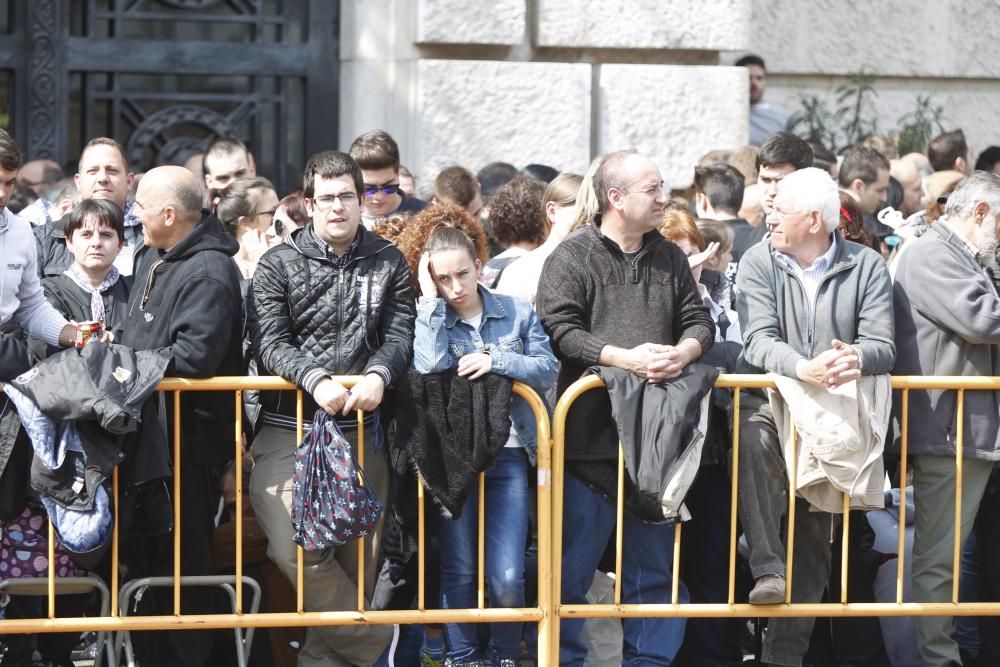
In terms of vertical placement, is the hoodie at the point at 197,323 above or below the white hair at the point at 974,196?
below

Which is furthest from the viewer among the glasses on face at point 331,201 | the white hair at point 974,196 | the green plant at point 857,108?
the green plant at point 857,108

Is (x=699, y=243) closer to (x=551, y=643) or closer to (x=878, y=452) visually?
(x=878, y=452)

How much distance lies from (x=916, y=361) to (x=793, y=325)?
19.0 inches

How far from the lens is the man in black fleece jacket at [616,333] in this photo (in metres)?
5.50

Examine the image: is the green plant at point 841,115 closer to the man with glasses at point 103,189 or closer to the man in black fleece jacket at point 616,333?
the man in black fleece jacket at point 616,333

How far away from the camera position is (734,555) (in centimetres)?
549

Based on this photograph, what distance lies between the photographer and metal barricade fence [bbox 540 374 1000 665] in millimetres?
5406

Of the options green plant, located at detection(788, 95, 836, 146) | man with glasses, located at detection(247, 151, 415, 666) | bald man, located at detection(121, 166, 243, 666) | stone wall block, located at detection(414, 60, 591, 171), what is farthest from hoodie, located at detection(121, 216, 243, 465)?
green plant, located at detection(788, 95, 836, 146)

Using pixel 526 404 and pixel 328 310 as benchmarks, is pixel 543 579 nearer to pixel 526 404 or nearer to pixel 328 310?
pixel 526 404

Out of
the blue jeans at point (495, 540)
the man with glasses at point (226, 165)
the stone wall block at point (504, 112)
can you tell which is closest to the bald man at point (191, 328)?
the blue jeans at point (495, 540)

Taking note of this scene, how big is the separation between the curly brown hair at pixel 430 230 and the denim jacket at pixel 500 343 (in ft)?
0.73

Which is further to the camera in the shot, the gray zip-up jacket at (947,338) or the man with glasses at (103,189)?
the man with glasses at (103,189)

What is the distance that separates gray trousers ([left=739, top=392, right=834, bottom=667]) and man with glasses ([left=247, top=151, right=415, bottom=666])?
120 centimetres

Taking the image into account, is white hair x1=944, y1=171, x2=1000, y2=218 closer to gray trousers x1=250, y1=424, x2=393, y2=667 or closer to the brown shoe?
the brown shoe
